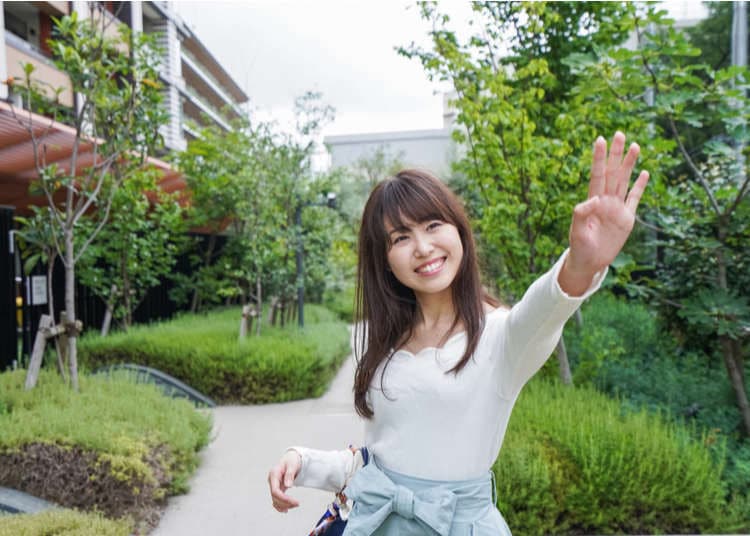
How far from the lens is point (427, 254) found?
1.50m

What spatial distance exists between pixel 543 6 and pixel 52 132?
460 centimetres

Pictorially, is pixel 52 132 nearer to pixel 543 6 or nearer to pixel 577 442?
pixel 543 6

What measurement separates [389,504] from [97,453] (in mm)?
2737

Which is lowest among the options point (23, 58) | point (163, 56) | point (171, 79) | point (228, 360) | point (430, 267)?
point (228, 360)

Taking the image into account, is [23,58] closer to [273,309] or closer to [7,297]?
[273,309]

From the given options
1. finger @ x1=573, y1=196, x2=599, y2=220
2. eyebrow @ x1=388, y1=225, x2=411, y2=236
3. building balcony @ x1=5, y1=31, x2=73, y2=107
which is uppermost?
building balcony @ x1=5, y1=31, x2=73, y2=107

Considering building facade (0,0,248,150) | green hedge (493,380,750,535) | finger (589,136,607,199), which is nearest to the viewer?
finger (589,136,607,199)

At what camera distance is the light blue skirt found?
1.39 metres

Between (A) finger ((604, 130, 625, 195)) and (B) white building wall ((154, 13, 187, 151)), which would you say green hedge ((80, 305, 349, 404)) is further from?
(B) white building wall ((154, 13, 187, 151))

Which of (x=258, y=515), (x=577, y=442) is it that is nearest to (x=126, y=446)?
(x=258, y=515)

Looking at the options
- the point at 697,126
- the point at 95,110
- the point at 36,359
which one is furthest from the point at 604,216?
the point at 95,110

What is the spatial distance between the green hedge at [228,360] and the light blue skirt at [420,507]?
543 centimetres

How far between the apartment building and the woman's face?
438cm

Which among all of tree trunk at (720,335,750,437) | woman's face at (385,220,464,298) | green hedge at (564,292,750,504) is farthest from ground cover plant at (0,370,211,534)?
tree trunk at (720,335,750,437)
